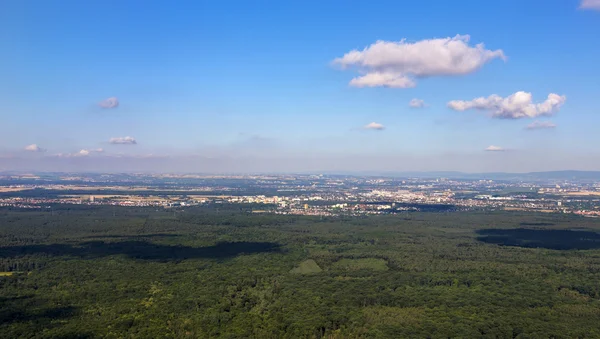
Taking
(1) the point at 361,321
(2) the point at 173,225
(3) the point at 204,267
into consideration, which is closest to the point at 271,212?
(2) the point at 173,225

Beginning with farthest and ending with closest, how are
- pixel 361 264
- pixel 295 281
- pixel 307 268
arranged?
pixel 361 264
pixel 307 268
pixel 295 281

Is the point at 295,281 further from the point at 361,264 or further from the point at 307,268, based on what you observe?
the point at 361,264

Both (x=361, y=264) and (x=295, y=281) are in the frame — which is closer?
(x=295, y=281)

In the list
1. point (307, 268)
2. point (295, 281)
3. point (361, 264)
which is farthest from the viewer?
point (361, 264)

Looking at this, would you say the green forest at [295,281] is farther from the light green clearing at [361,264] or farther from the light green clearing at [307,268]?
the light green clearing at [307,268]

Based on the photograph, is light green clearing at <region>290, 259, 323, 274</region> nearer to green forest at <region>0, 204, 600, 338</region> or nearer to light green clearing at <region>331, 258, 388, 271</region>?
green forest at <region>0, 204, 600, 338</region>

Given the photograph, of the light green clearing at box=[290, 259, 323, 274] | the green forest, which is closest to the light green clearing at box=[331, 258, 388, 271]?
the green forest

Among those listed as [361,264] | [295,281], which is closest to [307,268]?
[361,264]
